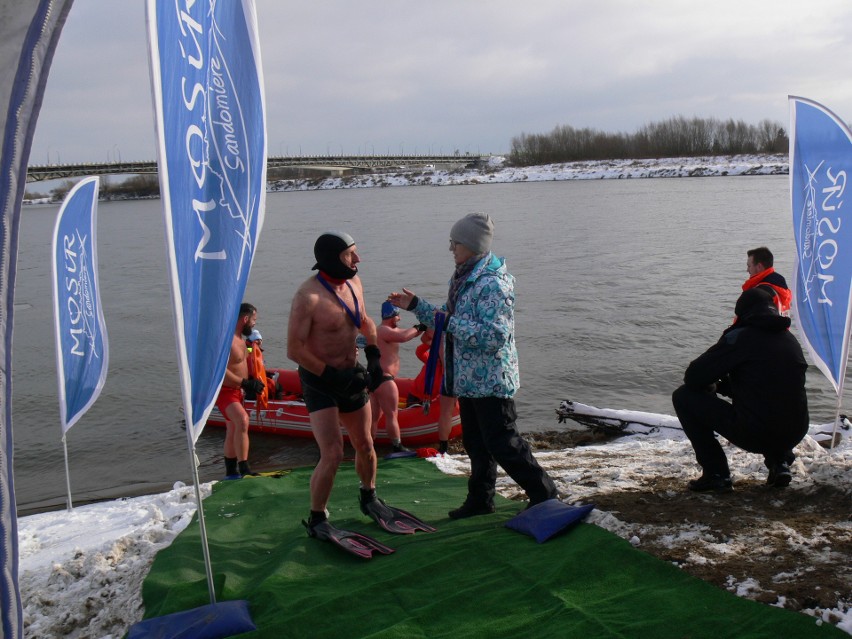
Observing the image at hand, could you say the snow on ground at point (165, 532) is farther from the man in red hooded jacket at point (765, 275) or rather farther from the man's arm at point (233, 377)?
the man in red hooded jacket at point (765, 275)

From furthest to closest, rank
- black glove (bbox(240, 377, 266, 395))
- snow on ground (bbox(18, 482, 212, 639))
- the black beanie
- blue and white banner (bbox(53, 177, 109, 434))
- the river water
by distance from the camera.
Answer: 1. the river water
2. black glove (bbox(240, 377, 266, 395))
3. blue and white banner (bbox(53, 177, 109, 434))
4. the black beanie
5. snow on ground (bbox(18, 482, 212, 639))

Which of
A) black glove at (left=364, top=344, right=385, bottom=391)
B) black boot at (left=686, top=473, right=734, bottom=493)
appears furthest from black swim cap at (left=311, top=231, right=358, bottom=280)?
black boot at (left=686, top=473, right=734, bottom=493)

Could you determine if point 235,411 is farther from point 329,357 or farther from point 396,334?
point 329,357

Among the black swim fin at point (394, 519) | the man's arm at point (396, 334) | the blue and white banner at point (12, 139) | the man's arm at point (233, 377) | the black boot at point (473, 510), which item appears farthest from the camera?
the man's arm at point (396, 334)

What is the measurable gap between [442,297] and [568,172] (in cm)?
8434

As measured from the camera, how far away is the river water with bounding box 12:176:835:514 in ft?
38.4

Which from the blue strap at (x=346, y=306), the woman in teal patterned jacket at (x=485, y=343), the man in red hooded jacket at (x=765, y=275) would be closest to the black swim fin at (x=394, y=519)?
the woman in teal patterned jacket at (x=485, y=343)

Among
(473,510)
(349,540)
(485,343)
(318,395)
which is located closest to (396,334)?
(473,510)

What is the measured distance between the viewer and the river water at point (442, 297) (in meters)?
11.7

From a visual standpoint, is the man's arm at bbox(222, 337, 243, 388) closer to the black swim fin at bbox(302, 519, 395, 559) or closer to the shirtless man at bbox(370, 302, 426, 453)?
the shirtless man at bbox(370, 302, 426, 453)

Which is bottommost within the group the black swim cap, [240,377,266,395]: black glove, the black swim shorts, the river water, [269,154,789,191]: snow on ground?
the river water

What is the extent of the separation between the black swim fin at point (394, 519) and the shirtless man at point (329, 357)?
20 mm

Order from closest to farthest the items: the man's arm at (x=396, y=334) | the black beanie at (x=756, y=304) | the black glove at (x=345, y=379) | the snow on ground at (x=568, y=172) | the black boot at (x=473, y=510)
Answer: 1. the black glove at (x=345, y=379)
2. the black beanie at (x=756, y=304)
3. the black boot at (x=473, y=510)
4. the man's arm at (x=396, y=334)
5. the snow on ground at (x=568, y=172)

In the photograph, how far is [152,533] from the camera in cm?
536
